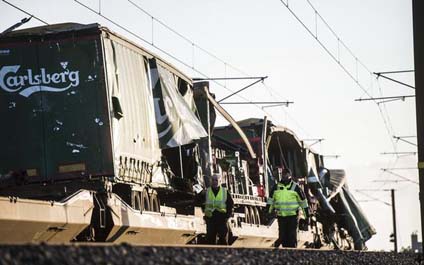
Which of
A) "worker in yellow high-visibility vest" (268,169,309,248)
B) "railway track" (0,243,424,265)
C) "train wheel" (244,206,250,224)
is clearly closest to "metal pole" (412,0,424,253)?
"worker in yellow high-visibility vest" (268,169,309,248)

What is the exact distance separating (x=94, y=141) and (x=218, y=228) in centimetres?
294

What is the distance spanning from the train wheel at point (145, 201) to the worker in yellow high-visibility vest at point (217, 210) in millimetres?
1200

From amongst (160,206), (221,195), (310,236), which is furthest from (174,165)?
(310,236)

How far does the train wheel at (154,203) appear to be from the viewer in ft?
62.0

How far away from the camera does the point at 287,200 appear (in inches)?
720

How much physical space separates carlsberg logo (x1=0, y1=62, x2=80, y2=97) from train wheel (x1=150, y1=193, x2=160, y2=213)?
128 inches

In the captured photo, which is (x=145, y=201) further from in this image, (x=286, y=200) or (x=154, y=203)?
(x=286, y=200)

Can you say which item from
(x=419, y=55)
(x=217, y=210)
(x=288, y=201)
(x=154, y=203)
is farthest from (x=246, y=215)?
(x=419, y=55)

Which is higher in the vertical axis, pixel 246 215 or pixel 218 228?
pixel 218 228

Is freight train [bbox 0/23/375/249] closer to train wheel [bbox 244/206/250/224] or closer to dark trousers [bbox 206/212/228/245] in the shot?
dark trousers [bbox 206/212/228/245]

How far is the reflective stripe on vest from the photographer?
1820cm

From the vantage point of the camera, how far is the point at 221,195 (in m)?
17.6

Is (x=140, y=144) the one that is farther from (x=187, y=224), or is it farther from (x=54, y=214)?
(x=54, y=214)

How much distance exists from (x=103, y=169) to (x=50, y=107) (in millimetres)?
1355
